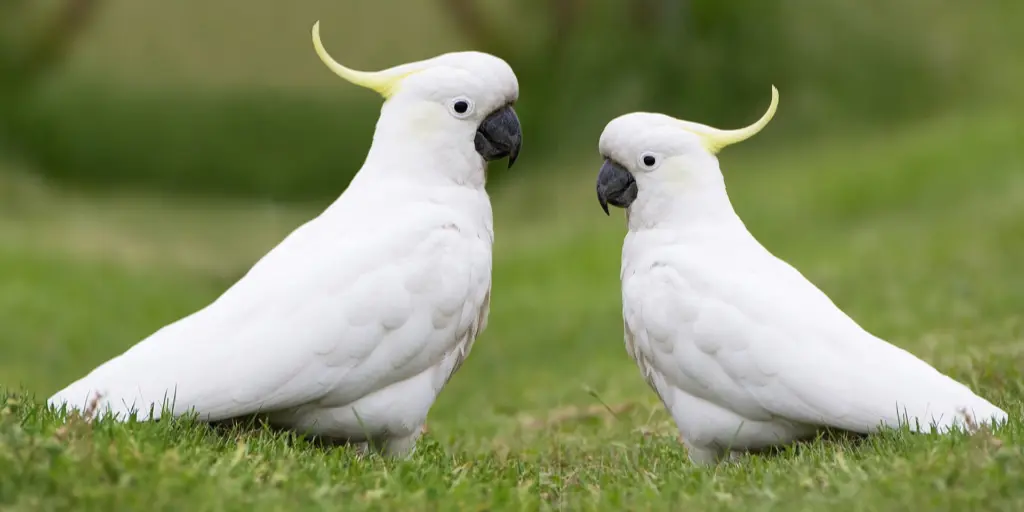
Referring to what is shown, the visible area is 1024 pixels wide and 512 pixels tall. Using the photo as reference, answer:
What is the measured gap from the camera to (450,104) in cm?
417

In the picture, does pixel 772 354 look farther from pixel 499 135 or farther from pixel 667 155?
pixel 499 135

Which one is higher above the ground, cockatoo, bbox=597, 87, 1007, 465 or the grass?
cockatoo, bbox=597, 87, 1007, 465

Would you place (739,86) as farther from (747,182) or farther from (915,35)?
(915,35)

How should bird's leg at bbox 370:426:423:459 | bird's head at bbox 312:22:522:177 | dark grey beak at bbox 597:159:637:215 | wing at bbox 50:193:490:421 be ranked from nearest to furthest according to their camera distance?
1. wing at bbox 50:193:490:421
2. bird's leg at bbox 370:426:423:459
3. bird's head at bbox 312:22:522:177
4. dark grey beak at bbox 597:159:637:215

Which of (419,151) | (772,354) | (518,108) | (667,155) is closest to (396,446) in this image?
(419,151)

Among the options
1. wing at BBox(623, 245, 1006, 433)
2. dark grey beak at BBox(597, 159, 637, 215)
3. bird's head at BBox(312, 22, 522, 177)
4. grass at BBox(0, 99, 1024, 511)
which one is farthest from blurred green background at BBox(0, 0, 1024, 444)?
wing at BBox(623, 245, 1006, 433)

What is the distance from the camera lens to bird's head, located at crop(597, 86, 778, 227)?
13.8 ft

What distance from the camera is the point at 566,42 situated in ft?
47.3

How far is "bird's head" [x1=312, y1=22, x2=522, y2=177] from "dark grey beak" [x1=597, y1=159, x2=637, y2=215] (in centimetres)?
35

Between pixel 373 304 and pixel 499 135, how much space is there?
2.80 ft

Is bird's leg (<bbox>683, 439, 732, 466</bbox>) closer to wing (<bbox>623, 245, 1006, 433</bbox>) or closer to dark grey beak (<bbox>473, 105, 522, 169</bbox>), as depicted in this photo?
wing (<bbox>623, 245, 1006, 433</bbox>)

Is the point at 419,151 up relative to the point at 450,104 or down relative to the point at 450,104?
down

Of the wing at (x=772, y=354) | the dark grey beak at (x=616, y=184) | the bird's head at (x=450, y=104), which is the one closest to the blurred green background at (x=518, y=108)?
the dark grey beak at (x=616, y=184)

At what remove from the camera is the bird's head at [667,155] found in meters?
4.20
